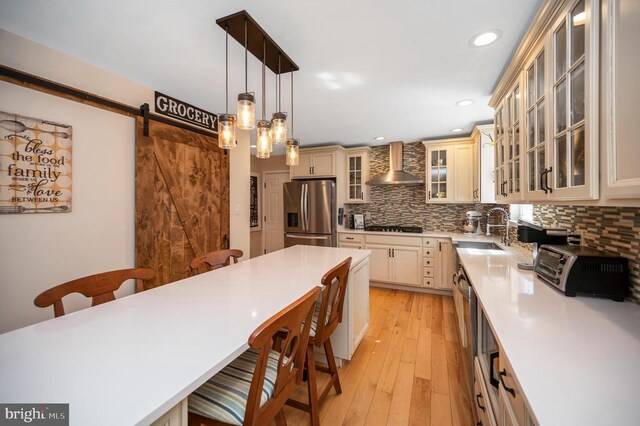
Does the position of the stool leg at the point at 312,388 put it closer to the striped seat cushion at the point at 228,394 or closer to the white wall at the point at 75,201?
the striped seat cushion at the point at 228,394

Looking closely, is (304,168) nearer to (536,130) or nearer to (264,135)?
(264,135)

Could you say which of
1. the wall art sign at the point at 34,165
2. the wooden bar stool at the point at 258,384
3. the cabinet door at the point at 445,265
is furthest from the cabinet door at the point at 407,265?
the wall art sign at the point at 34,165

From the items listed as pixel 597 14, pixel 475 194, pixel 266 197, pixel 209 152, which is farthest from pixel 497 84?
pixel 266 197

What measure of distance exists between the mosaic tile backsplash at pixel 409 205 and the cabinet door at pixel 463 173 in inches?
14.4

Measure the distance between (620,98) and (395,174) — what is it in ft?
11.4

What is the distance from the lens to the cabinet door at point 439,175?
396 cm

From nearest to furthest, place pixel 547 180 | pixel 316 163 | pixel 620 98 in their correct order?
pixel 620 98 < pixel 547 180 < pixel 316 163

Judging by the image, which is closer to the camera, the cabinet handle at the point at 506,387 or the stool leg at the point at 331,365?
the cabinet handle at the point at 506,387

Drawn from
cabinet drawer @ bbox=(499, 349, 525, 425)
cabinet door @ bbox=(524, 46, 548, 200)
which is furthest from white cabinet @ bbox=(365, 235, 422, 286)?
cabinet drawer @ bbox=(499, 349, 525, 425)

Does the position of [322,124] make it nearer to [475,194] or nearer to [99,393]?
[475,194]

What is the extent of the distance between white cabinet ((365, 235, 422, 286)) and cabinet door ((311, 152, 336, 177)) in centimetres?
127

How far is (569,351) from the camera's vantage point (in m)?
0.86

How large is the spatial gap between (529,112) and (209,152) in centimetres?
283

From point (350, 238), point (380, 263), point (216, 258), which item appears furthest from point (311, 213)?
point (216, 258)
